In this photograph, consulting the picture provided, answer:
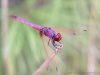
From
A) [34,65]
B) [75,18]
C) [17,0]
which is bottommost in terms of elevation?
[34,65]

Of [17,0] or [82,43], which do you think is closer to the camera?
[82,43]

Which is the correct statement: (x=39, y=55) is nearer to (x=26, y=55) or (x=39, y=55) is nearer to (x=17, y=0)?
(x=26, y=55)

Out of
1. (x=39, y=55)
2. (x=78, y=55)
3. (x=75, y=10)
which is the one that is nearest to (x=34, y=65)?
(x=39, y=55)

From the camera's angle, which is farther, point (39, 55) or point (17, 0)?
point (17, 0)

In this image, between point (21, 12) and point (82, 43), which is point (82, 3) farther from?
point (21, 12)

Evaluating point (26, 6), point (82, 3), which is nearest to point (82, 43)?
point (82, 3)

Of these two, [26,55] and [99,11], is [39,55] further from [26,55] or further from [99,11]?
[99,11]

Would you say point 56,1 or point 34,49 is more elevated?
point 56,1

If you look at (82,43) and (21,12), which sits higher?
(21,12)
